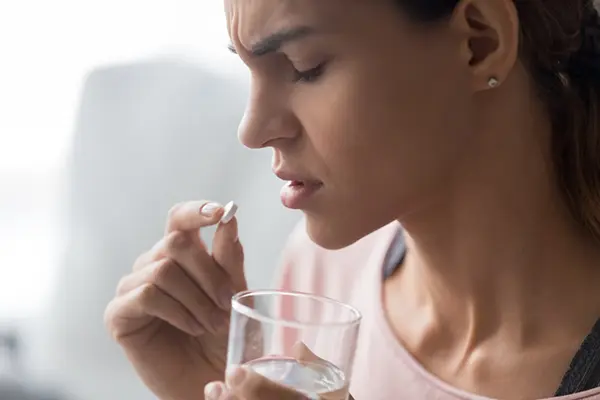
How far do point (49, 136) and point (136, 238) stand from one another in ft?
0.67

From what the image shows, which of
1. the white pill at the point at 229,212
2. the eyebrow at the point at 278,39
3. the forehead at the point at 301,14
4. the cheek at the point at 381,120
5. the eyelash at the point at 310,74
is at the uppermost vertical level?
the forehead at the point at 301,14

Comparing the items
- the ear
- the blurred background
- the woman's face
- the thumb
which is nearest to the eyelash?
the woman's face

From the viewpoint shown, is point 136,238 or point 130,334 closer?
point 130,334

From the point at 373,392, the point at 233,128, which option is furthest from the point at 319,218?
the point at 233,128

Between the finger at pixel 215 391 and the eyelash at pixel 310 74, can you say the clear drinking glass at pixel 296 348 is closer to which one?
the finger at pixel 215 391

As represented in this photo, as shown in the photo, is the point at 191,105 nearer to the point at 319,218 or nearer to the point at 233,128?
the point at 233,128

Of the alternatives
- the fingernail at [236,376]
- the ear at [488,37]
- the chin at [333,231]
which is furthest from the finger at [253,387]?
the ear at [488,37]

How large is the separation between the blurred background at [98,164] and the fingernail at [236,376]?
0.54m

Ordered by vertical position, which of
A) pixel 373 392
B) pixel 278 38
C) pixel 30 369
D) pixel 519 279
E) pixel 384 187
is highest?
pixel 278 38

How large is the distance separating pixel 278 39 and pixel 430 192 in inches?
7.8

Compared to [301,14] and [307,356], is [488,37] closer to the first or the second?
[301,14]

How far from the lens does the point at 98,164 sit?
118cm

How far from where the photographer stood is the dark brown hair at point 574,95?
700mm

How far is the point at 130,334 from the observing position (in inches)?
31.8
